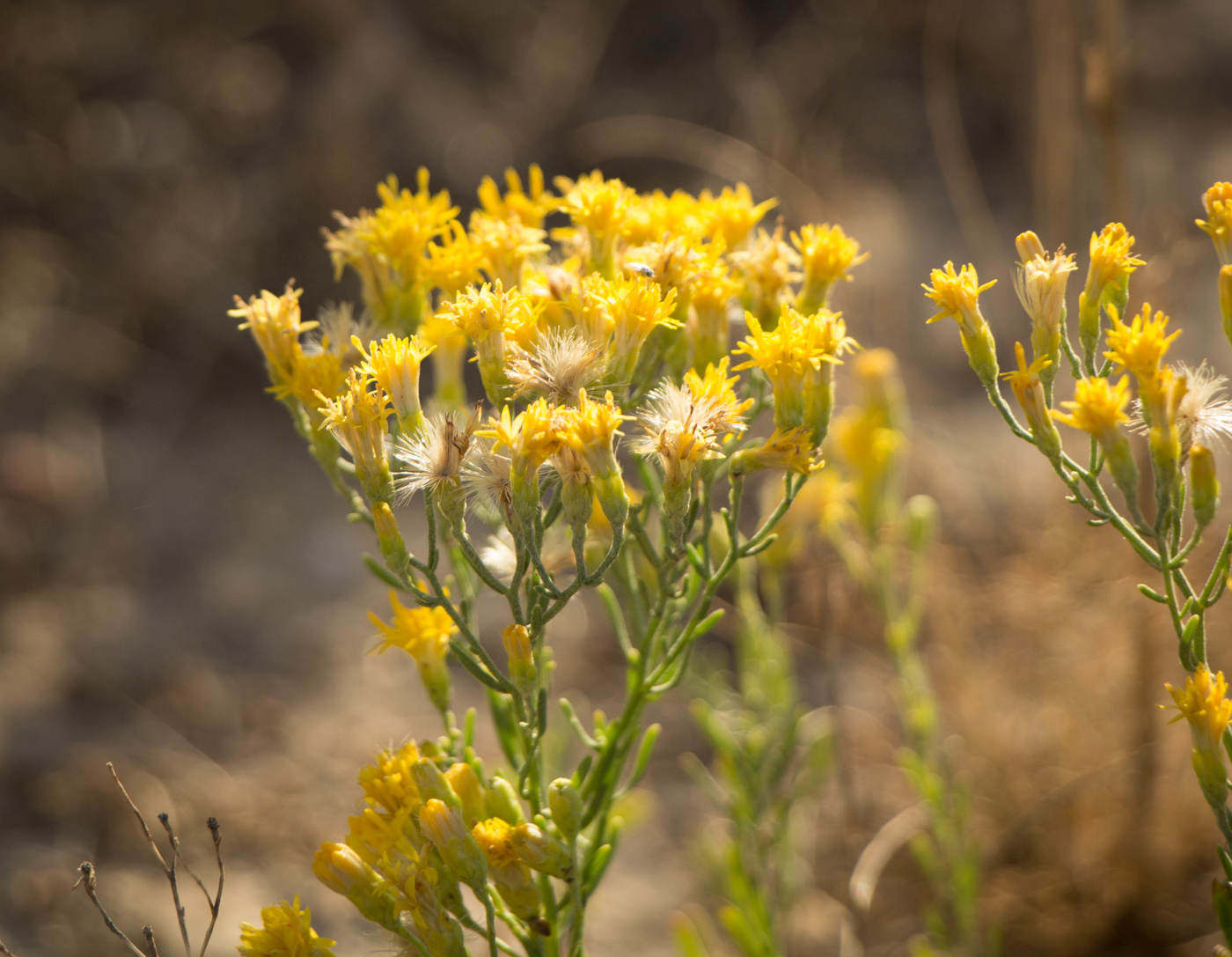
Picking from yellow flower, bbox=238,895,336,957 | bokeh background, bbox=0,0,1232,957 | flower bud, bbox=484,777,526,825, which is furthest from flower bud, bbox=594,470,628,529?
bokeh background, bbox=0,0,1232,957

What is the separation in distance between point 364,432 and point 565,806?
1.65 feet

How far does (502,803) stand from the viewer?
3.72 ft

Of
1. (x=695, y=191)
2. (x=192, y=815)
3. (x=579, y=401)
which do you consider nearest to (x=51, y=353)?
(x=192, y=815)

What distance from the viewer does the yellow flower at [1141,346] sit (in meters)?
0.98

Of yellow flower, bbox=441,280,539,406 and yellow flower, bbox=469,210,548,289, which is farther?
yellow flower, bbox=469,210,548,289

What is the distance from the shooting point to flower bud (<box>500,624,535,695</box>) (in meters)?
1.05

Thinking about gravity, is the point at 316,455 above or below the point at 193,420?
below

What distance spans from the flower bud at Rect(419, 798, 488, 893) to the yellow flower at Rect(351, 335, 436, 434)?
461mm

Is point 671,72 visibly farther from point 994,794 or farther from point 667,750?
point 994,794

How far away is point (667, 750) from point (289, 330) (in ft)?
8.03

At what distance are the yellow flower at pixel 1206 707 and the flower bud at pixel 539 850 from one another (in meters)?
0.72

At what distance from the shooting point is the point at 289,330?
1272 mm

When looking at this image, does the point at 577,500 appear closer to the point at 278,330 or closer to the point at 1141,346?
the point at 278,330

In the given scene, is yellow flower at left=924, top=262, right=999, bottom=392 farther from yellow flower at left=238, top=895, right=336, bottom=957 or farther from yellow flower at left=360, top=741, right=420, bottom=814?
yellow flower at left=238, top=895, right=336, bottom=957
